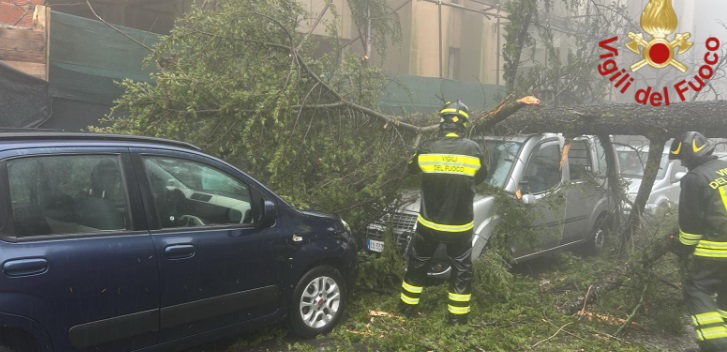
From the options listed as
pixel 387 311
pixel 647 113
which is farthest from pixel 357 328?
pixel 647 113

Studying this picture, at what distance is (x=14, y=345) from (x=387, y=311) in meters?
2.93

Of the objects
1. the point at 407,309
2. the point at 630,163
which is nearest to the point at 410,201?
the point at 407,309

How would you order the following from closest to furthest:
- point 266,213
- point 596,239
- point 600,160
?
point 266,213 < point 600,160 < point 596,239

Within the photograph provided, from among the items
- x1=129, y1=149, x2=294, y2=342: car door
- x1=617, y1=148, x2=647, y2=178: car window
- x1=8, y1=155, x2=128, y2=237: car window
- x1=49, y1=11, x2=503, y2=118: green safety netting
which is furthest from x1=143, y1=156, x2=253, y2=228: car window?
x1=617, y1=148, x2=647, y2=178: car window

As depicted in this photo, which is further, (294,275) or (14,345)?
(294,275)

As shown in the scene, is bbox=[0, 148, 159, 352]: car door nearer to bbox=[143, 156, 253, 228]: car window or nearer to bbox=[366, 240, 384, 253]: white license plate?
bbox=[143, 156, 253, 228]: car window

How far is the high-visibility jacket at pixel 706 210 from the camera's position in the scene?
3.86 meters

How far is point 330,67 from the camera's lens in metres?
5.95

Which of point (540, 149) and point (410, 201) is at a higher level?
point (540, 149)

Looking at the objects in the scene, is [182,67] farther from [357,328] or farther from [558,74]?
[558,74]

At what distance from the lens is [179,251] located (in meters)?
3.20

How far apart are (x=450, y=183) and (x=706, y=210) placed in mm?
1923

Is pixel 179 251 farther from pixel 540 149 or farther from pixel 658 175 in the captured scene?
pixel 658 175

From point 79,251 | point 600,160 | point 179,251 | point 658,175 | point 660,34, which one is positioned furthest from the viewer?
point 658,175
